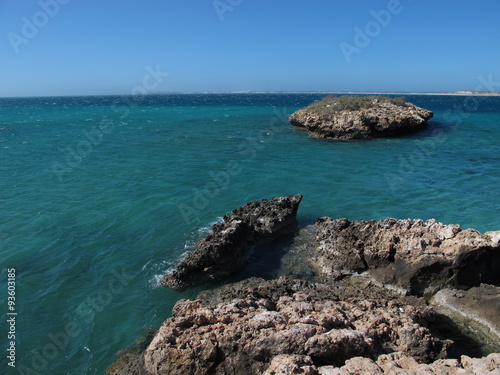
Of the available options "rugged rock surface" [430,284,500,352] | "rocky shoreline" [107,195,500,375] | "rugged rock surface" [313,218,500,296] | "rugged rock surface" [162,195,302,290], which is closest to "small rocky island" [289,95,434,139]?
"rugged rock surface" [162,195,302,290]

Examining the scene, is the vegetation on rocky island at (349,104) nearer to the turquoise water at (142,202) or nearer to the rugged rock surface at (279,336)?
the turquoise water at (142,202)

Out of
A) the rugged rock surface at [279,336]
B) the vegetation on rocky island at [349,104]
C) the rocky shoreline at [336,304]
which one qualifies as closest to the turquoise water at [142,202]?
the rocky shoreline at [336,304]

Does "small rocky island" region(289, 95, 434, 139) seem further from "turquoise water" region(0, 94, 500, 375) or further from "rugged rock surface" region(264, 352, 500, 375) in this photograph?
"rugged rock surface" region(264, 352, 500, 375)

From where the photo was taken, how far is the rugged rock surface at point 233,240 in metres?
13.6

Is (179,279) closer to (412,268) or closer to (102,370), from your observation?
(102,370)

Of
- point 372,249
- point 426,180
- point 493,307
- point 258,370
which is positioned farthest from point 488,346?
point 426,180

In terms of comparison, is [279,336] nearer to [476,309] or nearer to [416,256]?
[476,309]

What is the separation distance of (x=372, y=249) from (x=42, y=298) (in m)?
11.9

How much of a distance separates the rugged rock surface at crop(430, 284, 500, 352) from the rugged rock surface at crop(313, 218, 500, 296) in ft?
1.52

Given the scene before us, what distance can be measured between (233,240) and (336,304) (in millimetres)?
5868

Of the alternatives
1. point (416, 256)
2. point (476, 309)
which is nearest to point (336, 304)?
point (416, 256)

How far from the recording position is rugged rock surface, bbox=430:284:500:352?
33.9ft

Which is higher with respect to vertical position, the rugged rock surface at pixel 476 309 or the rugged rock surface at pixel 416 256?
the rugged rock surface at pixel 416 256

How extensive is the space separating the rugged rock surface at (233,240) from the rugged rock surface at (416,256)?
9.39ft
